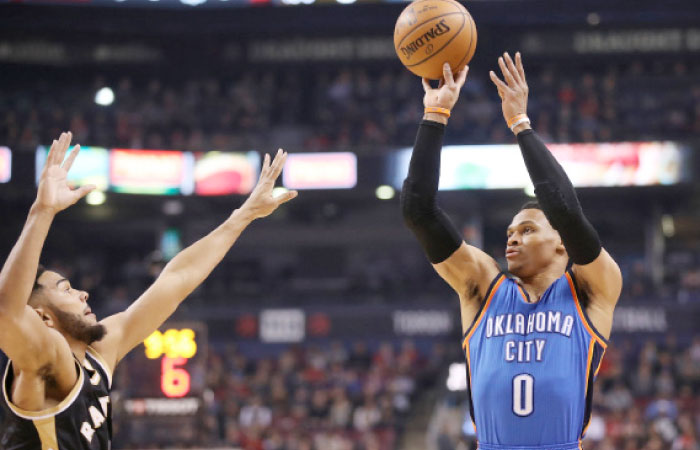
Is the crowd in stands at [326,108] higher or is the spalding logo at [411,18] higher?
the crowd in stands at [326,108]

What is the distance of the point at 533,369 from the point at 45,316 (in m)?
2.12

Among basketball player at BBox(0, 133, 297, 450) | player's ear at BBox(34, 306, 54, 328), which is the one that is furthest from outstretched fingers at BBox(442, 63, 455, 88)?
player's ear at BBox(34, 306, 54, 328)

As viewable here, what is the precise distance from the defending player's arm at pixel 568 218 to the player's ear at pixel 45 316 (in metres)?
2.16

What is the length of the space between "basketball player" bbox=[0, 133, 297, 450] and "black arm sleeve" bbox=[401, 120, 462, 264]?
1276 mm

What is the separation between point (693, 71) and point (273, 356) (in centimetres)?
1393

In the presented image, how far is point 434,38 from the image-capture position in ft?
15.8

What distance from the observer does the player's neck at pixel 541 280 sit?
4.41m

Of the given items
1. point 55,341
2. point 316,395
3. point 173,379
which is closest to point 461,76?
point 55,341

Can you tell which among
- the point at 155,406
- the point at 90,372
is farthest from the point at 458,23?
the point at 155,406

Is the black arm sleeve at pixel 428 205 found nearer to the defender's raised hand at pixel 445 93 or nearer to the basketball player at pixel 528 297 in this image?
the basketball player at pixel 528 297

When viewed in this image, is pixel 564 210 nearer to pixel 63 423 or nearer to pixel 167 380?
pixel 63 423

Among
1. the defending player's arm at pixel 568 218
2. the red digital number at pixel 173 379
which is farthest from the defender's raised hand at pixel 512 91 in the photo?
the red digital number at pixel 173 379

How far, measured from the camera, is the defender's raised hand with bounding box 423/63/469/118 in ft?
14.3

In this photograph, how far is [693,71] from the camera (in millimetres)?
26391
